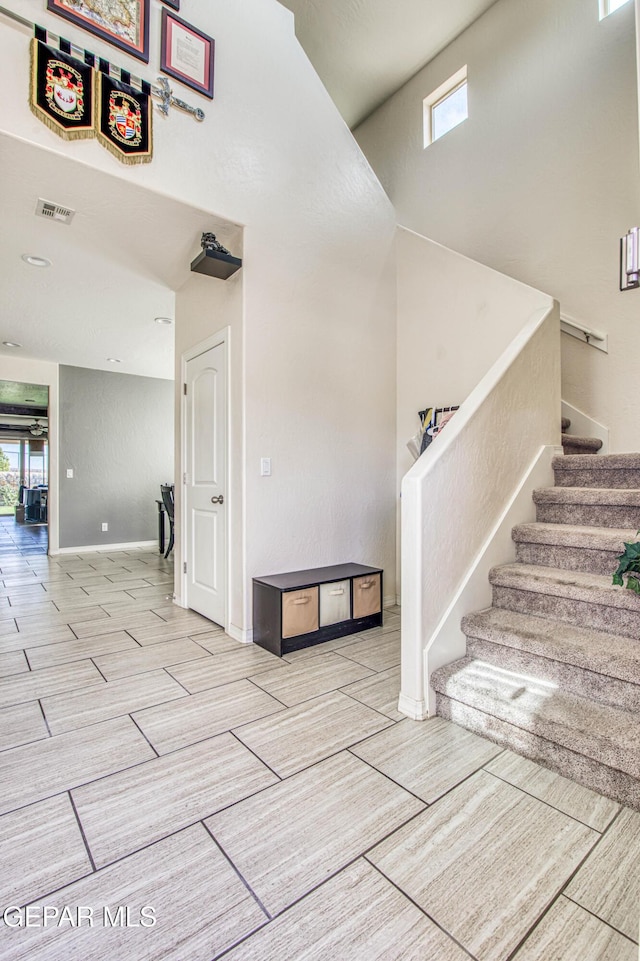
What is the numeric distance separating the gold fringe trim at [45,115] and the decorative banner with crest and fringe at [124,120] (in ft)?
0.14

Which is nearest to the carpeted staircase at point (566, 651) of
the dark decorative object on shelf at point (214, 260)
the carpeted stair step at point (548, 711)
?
the carpeted stair step at point (548, 711)

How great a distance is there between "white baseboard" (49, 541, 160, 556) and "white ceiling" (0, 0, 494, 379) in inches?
106

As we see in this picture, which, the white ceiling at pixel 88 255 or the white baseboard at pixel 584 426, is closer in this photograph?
the white ceiling at pixel 88 255

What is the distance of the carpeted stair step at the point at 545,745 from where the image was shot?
4.95 ft

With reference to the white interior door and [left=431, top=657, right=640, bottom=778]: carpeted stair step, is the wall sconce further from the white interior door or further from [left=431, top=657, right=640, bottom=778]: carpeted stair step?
the white interior door

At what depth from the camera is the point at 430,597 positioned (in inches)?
82.0

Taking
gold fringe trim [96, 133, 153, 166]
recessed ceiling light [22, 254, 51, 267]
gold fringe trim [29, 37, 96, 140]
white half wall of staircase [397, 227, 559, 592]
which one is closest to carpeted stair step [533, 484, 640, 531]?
white half wall of staircase [397, 227, 559, 592]

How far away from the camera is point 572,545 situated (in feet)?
7.55

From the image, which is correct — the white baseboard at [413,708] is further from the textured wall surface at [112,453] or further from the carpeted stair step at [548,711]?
the textured wall surface at [112,453]

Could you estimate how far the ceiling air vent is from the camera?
9.15ft

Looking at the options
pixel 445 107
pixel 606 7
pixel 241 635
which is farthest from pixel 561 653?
Result: pixel 445 107

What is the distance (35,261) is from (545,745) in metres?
4.53

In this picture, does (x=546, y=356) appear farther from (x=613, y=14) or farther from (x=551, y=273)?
(x=613, y=14)

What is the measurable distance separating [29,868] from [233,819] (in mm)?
573
